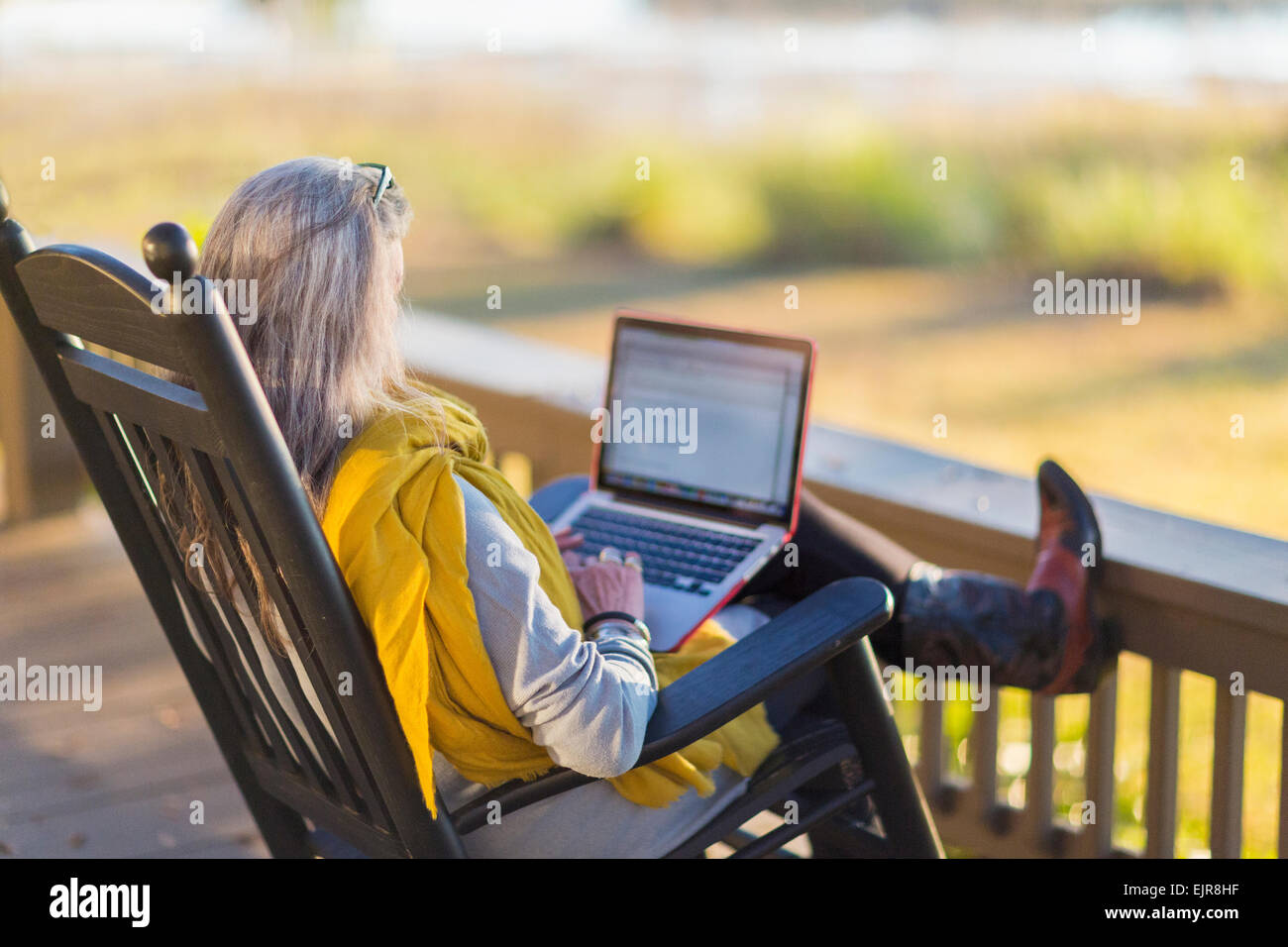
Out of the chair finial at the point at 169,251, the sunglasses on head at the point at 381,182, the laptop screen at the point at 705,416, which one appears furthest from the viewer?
the laptop screen at the point at 705,416

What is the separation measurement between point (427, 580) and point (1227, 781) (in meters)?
1.27

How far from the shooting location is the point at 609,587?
1.71 metres

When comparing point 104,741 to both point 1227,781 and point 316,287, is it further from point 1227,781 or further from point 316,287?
point 1227,781

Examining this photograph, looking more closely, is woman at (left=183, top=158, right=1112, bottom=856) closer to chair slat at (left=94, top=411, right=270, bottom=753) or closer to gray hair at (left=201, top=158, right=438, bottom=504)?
gray hair at (left=201, top=158, right=438, bottom=504)

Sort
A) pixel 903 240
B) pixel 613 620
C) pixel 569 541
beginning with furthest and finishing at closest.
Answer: pixel 903 240
pixel 569 541
pixel 613 620

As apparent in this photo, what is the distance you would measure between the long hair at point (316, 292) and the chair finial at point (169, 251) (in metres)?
0.17

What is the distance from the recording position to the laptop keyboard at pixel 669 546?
193cm

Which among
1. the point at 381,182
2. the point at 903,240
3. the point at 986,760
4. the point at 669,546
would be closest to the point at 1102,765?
the point at 986,760

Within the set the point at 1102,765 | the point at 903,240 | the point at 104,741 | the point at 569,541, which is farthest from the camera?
the point at 903,240

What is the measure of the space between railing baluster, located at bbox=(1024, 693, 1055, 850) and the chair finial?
1487mm

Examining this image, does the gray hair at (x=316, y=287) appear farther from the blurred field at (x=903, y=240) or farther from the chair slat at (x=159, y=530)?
the blurred field at (x=903, y=240)

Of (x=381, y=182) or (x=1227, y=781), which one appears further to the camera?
(x=1227, y=781)

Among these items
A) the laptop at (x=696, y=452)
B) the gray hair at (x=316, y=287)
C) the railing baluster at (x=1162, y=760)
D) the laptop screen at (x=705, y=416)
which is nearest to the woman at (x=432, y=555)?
the gray hair at (x=316, y=287)

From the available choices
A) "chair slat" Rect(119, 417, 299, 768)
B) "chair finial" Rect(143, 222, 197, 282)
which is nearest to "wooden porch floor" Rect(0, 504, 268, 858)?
"chair slat" Rect(119, 417, 299, 768)
